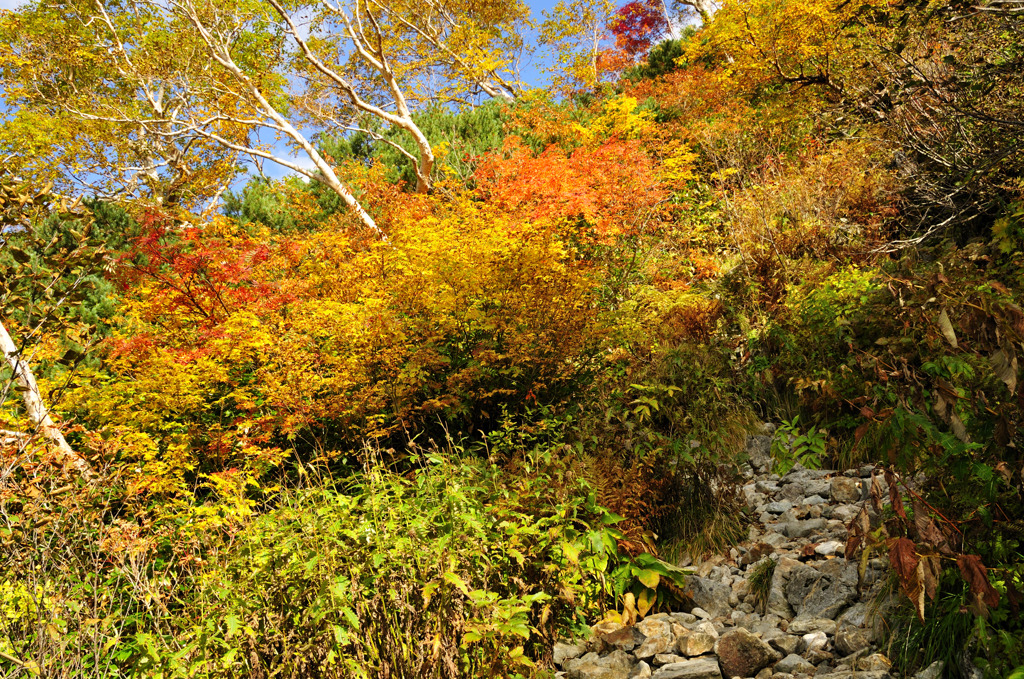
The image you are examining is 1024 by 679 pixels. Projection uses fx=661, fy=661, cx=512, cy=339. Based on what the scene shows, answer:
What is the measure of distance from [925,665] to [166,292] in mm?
6183

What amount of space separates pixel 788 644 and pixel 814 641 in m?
0.11


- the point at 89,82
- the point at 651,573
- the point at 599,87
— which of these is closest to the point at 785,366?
the point at 651,573

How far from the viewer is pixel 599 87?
17250 mm

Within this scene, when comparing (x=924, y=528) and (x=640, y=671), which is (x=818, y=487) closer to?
(x=640, y=671)

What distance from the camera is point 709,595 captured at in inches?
140

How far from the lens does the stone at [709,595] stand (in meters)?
3.48

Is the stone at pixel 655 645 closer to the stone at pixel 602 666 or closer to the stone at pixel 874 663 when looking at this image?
the stone at pixel 602 666

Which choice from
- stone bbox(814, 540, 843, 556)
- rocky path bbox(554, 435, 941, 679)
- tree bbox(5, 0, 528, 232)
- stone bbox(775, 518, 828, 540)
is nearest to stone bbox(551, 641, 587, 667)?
rocky path bbox(554, 435, 941, 679)

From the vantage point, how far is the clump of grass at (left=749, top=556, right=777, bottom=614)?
3.41m

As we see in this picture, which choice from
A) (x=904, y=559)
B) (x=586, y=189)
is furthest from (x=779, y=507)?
(x=586, y=189)

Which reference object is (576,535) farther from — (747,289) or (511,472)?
(747,289)

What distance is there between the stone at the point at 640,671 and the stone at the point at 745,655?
0.33m

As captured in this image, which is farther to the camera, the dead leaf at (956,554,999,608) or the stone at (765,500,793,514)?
the stone at (765,500,793,514)

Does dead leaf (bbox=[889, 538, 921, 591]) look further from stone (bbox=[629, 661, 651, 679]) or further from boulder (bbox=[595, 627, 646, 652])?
boulder (bbox=[595, 627, 646, 652])
